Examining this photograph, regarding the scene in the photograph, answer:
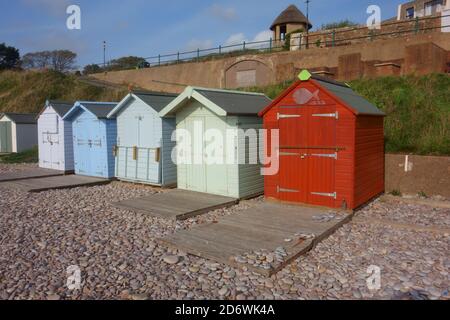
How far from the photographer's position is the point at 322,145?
26.5 feet

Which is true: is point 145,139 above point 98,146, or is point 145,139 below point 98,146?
above

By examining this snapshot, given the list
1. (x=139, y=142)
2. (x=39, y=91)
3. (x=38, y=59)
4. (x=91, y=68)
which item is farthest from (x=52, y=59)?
(x=139, y=142)

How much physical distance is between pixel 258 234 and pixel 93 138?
27.7 ft

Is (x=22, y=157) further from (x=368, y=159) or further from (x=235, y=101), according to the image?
(x=368, y=159)

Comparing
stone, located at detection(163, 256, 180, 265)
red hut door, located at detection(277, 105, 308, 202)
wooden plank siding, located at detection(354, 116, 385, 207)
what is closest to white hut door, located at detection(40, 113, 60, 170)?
red hut door, located at detection(277, 105, 308, 202)

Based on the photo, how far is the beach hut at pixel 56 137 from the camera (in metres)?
14.2

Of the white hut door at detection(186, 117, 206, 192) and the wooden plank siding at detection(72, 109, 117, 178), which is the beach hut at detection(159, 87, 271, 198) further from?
the wooden plank siding at detection(72, 109, 117, 178)

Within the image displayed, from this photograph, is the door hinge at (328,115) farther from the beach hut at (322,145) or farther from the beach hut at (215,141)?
the beach hut at (215,141)

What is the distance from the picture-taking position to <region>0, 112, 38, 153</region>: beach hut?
21406 mm

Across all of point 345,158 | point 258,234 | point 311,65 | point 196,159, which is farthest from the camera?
point 311,65

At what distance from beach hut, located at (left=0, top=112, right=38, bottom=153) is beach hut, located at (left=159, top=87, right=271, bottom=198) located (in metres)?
14.9

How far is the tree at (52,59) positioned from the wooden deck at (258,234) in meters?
63.8

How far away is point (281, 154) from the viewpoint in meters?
8.72
